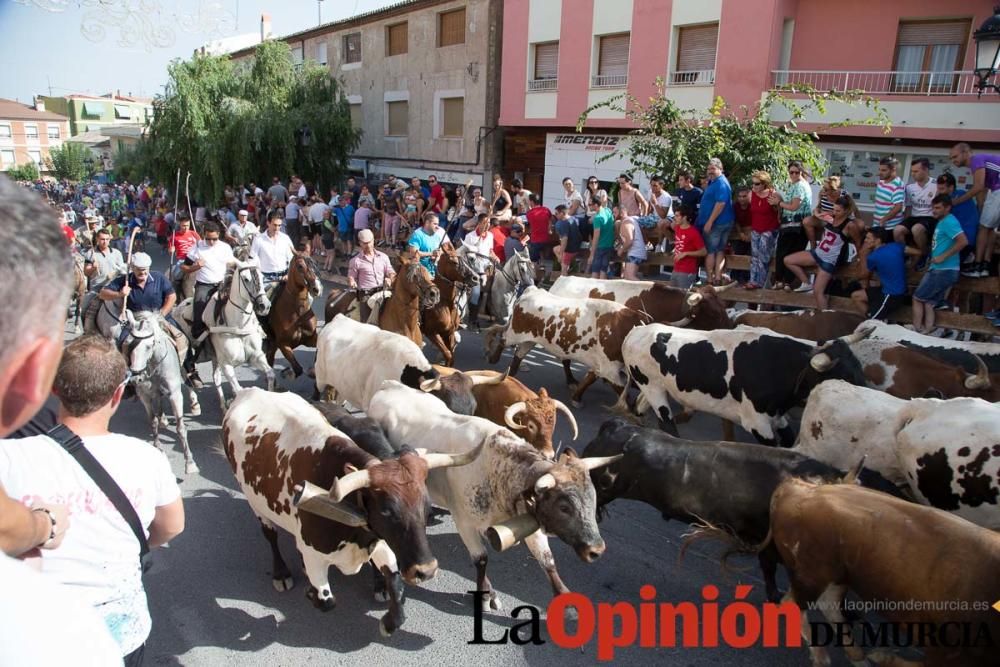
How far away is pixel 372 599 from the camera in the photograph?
14.6ft

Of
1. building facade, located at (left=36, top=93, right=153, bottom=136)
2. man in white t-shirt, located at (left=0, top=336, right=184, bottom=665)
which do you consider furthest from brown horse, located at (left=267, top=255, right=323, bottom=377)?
building facade, located at (left=36, top=93, right=153, bottom=136)

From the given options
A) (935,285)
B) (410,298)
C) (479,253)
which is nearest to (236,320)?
(410,298)

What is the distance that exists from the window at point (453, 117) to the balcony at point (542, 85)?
3.29 m

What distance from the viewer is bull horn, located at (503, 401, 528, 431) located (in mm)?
5032

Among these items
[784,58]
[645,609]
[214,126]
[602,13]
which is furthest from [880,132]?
[214,126]

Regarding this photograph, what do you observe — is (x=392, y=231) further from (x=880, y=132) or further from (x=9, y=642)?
(x=9, y=642)

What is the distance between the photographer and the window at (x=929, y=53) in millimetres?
14406

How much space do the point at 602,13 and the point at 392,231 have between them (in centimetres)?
898

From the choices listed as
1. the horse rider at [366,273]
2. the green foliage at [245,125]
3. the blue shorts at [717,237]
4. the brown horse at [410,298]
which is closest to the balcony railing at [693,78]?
the blue shorts at [717,237]

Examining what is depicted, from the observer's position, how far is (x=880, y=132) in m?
14.7

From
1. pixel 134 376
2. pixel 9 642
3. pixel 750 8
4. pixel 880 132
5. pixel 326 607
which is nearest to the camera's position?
pixel 9 642

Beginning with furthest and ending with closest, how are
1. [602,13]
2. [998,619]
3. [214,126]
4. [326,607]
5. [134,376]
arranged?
[214,126]
[602,13]
[134,376]
[326,607]
[998,619]

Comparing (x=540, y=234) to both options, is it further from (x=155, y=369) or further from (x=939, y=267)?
(x=155, y=369)

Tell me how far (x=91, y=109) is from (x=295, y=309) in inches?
3033
